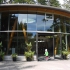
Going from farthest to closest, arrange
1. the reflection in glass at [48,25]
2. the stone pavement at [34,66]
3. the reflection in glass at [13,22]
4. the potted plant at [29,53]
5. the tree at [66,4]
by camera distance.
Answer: the tree at [66,4] → the reflection in glass at [48,25] → the reflection in glass at [13,22] → the potted plant at [29,53] → the stone pavement at [34,66]

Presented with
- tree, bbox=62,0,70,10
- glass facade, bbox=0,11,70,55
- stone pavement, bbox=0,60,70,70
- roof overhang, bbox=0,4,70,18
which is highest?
tree, bbox=62,0,70,10

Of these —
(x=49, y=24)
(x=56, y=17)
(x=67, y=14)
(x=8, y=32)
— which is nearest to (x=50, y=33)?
(x=49, y=24)

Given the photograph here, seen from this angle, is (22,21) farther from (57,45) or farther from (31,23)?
(57,45)

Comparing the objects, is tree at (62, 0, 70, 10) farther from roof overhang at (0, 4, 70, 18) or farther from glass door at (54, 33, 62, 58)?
glass door at (54, 33, 62, 58)

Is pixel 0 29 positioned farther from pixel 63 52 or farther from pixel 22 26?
pixel 63 52

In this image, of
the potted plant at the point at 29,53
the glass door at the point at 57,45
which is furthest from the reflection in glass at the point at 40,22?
the potted plant at the point at 29,53

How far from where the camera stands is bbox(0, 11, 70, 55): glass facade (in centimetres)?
1370

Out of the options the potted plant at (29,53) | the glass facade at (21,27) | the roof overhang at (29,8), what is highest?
the roof overhang at (29,8)

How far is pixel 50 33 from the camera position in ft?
46.3

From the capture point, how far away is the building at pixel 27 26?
44.9ft

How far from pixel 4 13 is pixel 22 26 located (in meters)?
2.02

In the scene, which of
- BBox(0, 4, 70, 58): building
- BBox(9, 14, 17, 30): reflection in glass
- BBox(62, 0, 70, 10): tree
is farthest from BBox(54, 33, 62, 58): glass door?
BBox(62, 0, 70, 10): tree

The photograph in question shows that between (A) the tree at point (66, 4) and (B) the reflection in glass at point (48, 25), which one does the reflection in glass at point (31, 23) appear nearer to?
(B) the reflection in glass at point (48, 25)

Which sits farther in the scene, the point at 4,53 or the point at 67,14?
the point at 67,14
